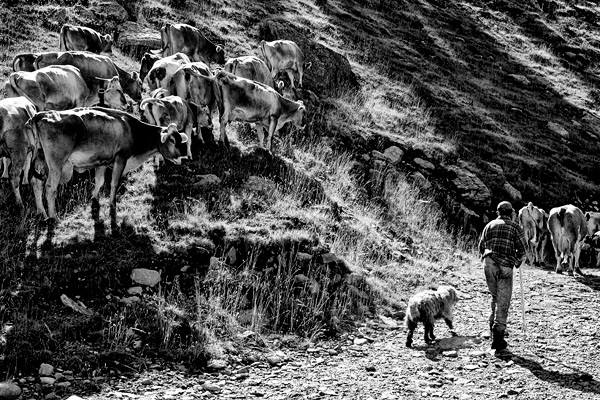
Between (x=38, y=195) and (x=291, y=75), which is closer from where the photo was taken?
(x=38, y=195)

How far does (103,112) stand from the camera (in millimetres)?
13586

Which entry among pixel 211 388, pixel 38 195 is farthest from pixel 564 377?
pixel 38 195

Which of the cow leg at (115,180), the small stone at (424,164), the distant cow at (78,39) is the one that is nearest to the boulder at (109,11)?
the distant cow at (78,39)

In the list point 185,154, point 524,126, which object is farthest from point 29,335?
point 524,126

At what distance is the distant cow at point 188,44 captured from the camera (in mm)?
23781

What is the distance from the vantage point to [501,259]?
1144 centimetres

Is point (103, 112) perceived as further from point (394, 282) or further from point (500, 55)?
point (500, 55)

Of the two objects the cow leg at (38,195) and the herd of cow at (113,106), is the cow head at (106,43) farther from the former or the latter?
the cow leg at (38,195)

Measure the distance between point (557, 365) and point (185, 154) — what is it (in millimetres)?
8725

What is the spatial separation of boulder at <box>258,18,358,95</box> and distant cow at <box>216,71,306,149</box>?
22.9ft

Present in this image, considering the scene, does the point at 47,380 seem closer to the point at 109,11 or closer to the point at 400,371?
the point at 400,371

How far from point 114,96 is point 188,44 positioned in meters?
7.09

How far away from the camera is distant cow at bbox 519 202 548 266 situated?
65.0 feet

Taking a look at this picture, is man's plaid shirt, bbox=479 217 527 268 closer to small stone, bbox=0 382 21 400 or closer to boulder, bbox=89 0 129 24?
small stone, bbox=0 382 21 400
